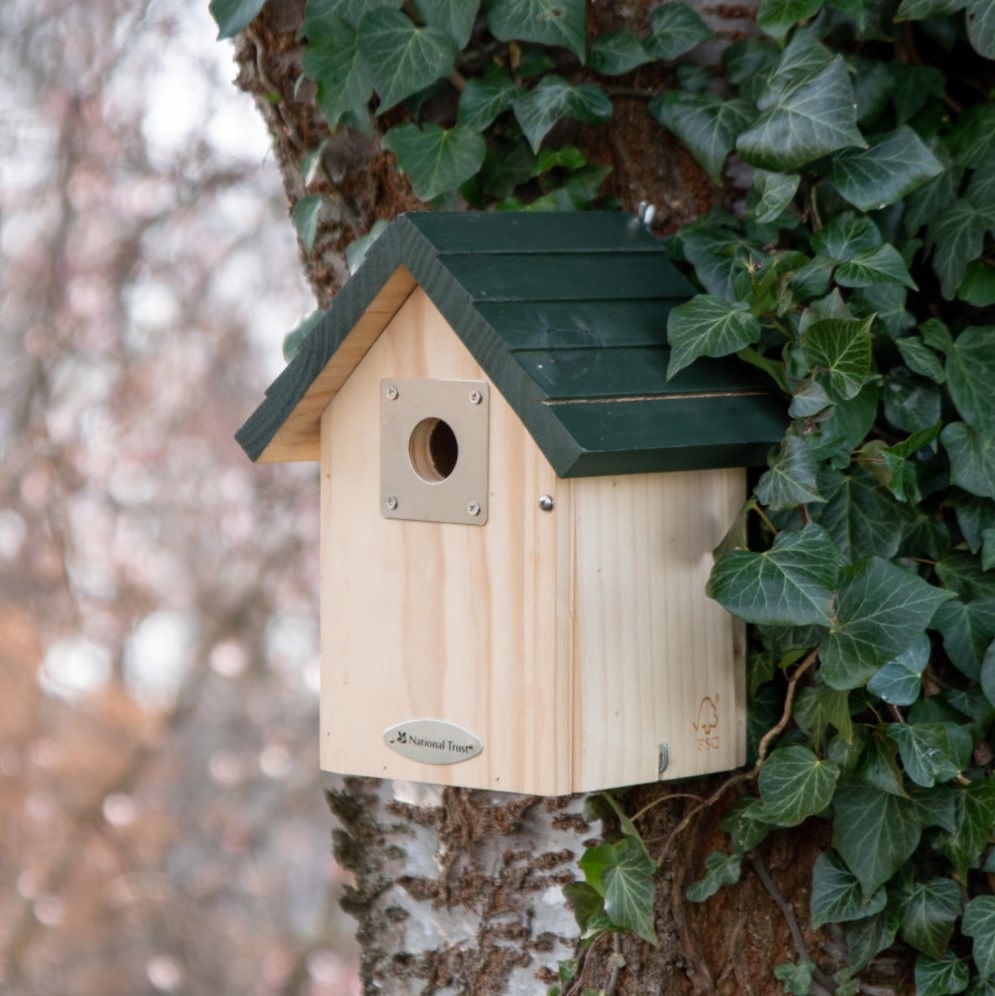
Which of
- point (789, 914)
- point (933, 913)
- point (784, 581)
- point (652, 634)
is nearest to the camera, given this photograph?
point (784, 581)

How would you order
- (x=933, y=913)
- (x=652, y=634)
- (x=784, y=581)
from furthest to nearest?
(x=933, y=913) → (x=652, y=634) → (x=784, y=581)

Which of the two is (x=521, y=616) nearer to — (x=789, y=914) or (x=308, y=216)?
(x=789, y=914)

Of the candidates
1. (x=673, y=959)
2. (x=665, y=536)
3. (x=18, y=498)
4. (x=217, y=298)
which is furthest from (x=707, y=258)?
(x=18, y=498)

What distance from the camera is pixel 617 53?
1548mm

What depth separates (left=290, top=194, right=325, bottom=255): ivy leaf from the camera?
172cm

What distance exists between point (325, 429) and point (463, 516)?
213 millimetres

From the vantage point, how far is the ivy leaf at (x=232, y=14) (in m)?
1.54

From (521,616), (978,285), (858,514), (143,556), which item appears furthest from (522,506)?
(143,556)

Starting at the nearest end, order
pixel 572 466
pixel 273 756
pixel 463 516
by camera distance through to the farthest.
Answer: pixel 572 466, pixel 463 516, pixel 273 756

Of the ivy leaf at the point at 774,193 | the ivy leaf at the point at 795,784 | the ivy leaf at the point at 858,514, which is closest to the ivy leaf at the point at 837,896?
the ivy leaf at the point at 795,784

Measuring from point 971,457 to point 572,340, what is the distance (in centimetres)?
43

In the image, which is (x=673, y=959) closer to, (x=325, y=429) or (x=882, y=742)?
(x=882, y=742)

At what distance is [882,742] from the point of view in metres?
1.43

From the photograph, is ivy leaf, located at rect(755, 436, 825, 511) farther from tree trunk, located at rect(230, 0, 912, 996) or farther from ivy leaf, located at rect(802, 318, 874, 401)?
tree trunk, located at rect(230, 0, 912, 996)
